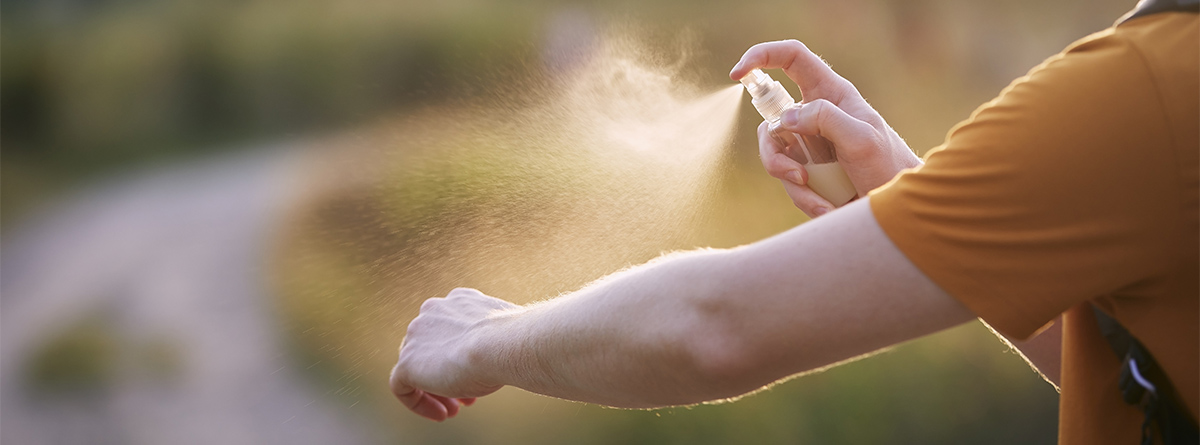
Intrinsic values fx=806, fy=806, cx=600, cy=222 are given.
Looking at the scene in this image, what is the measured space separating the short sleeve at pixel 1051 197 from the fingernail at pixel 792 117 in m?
0.41

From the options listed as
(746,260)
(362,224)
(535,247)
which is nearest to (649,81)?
(535,247)

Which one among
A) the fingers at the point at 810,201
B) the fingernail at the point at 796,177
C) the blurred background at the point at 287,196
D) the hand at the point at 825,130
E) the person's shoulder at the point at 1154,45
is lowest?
the blurred background at the point at 287,196

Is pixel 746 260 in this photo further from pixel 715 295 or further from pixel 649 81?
pixel 649 81

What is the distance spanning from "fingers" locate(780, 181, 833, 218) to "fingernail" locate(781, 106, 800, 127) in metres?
0.09

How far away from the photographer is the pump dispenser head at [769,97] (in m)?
1.11

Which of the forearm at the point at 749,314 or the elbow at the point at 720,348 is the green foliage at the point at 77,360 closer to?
the forearm at the point at 749,314

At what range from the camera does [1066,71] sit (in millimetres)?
604

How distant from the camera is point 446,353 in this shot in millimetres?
955

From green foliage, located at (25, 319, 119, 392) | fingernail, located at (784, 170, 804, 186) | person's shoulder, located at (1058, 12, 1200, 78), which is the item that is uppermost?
person's shoulder, located at (1058, 12, 1200, 78)

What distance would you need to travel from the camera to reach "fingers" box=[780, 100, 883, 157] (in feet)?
3.32

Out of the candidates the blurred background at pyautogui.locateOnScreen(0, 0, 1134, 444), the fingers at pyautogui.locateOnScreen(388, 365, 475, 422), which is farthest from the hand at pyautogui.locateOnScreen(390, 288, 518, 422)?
the blurred background at pyautogui.locateOnScreen(0, 0, 1134, 444)

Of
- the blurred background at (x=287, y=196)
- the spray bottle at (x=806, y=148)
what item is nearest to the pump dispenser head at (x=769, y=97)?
the spray bottle at (x=806, y=148)

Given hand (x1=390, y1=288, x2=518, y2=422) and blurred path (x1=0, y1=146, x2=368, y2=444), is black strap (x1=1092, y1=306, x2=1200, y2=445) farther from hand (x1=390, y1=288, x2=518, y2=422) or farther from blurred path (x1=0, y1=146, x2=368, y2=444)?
blurred path (x1=0, y1=146, x2=368, y2=444)

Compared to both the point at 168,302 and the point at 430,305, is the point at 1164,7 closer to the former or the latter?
the point at 430,305
